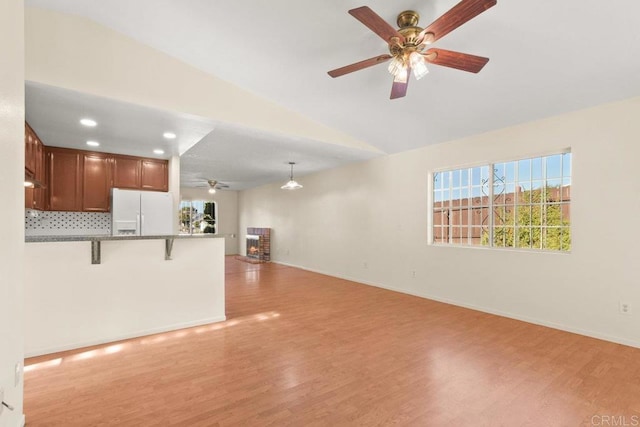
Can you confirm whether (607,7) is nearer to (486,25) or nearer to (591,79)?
(486,25)

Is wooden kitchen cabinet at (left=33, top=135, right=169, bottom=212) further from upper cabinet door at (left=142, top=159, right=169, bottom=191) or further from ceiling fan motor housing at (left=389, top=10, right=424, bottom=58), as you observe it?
ceiling fan motor housing at (left=389, top=10, right=424, bottom=58)

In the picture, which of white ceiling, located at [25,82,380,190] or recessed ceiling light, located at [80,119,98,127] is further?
recessed ceiling light, located at [80,119,98,127]

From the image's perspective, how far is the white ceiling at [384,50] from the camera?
7.80 ft

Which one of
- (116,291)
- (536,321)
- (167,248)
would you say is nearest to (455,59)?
(536,321)

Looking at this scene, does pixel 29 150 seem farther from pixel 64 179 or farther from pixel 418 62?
pixel 418 62

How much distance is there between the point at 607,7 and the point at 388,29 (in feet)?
5.51

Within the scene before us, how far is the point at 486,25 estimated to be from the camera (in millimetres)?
2455

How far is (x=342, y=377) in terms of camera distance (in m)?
2.39

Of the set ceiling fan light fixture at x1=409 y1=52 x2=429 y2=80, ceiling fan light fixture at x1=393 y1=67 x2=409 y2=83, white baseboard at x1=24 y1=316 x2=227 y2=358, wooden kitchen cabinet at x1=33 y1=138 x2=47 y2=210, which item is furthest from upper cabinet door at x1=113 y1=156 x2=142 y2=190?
ceiling fan light fixture at x1=409 y1=52 x2=429 y2=80

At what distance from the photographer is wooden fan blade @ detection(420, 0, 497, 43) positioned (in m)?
1.73

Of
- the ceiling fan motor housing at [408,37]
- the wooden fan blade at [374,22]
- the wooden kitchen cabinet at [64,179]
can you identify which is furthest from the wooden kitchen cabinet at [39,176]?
the ceiling fan motor housing at [408,37]

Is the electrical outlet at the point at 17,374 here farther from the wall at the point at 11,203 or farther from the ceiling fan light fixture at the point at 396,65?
the ceiling fan light fixture at the point at 396,65

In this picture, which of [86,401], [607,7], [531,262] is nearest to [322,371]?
[86,401]

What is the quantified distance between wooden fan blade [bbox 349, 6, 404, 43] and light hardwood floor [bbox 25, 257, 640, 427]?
253 centimetres
